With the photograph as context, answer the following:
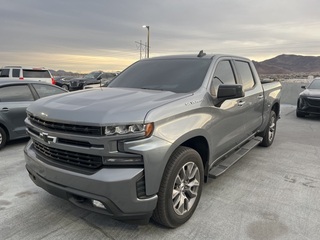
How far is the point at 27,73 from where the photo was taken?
15.6 meters

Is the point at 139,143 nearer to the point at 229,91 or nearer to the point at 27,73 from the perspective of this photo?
the point at 229,91

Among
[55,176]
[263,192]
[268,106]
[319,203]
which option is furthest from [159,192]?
[268,106]

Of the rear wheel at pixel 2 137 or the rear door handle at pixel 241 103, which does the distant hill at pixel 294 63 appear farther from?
the rear wheel at pixel 2 137

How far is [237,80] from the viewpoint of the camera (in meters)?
4.59

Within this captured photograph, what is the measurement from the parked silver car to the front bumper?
157 inches

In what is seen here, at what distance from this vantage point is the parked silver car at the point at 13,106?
20.2 feet

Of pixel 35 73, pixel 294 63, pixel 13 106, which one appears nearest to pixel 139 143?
pixel 13 106

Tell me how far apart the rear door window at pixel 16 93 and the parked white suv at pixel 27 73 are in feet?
29.8

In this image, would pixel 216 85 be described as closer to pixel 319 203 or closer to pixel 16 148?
pixel 319 203

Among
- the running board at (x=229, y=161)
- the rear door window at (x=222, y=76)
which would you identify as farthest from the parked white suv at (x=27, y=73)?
the rear door window at (x=222, y=76)

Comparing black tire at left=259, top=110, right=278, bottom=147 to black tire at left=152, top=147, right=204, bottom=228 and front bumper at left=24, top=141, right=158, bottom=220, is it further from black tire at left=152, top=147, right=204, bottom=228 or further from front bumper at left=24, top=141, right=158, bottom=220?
front bumper at left=24, top=141, right=158, bottom=220

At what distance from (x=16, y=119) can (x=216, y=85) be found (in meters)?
4.61

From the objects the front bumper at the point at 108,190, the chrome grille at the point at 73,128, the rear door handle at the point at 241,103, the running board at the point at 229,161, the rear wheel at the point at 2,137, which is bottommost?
the rear wheel at the point at 2,137

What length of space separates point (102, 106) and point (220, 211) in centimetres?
190
